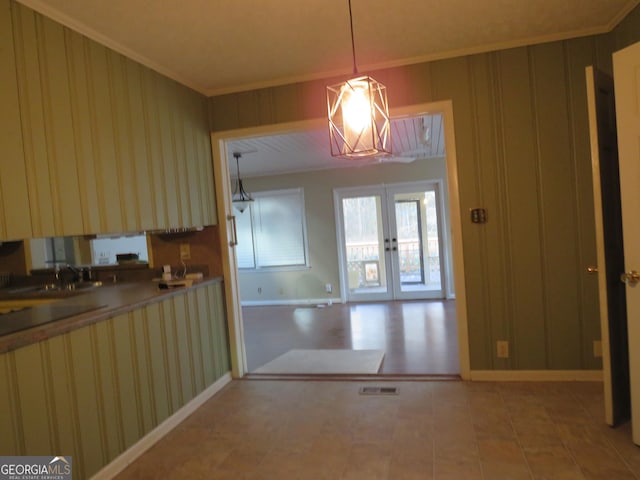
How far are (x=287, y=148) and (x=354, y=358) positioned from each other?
9.37 feet

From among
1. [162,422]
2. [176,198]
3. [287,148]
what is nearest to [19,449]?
[162,422]

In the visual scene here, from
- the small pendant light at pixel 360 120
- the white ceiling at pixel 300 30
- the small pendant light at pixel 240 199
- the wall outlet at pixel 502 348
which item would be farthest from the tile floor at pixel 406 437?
the small pendant light at pixel 240 199

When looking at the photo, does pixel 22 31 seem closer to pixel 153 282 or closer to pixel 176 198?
pixel 176 198

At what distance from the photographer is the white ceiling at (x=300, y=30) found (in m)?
2.21

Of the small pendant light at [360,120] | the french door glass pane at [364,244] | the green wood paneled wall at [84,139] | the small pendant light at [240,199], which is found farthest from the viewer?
the french door glass pane at [364,244]

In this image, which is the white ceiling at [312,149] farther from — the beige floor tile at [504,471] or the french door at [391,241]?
the beige floor tile at [504,471]

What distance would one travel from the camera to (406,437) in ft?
7.84

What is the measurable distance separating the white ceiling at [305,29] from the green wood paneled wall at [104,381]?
64.0 inches

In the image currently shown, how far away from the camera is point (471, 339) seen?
3.12 m

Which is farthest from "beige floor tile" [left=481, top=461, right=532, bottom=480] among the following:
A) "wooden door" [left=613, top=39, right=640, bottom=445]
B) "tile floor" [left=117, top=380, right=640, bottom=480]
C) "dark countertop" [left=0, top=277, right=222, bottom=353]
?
"dark countertop" [left=0, top=277, right=222, bottom=353]

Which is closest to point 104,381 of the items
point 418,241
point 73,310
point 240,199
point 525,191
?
point 73,310

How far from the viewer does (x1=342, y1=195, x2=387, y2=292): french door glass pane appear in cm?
725

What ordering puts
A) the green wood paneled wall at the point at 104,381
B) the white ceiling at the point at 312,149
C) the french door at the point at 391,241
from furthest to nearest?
the french door at the point at 391,241, the white ceiling at the point at 312,149, the green wood paneled wall at the point at 104,381

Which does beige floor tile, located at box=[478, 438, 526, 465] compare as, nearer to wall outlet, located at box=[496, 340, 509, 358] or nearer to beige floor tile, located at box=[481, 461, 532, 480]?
beige floor tile, located at box=[481, 461, 532, 480]
